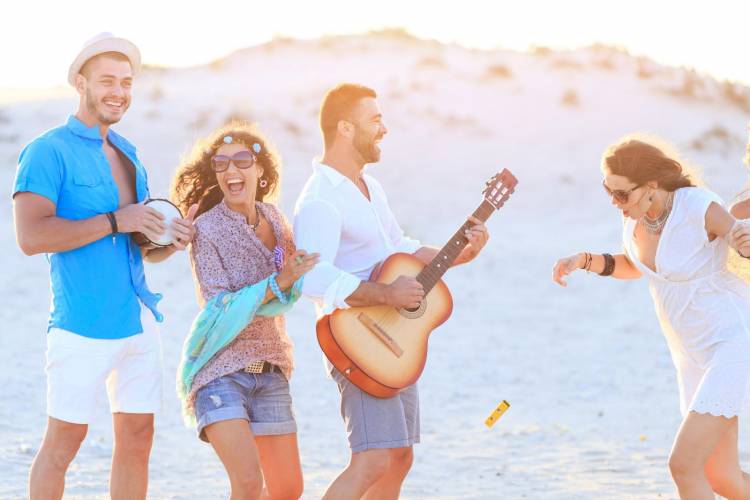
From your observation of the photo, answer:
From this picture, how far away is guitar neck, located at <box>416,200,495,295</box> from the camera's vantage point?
5363mm

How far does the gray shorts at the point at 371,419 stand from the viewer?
16.7 ft

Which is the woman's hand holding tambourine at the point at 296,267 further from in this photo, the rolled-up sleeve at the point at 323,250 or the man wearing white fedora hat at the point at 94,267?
the man wearing white fedora hat at the point at 94,267

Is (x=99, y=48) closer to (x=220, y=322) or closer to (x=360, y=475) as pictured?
Answer: (x=220, y=322)

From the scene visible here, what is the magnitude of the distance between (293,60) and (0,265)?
1530cm

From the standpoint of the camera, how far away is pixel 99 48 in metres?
5.14

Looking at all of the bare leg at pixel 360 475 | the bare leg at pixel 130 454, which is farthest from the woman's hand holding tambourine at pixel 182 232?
the bare leg at pixel 360 475

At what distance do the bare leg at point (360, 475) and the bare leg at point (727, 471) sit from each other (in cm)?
145

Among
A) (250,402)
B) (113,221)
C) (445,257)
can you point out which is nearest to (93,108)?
(113,221)

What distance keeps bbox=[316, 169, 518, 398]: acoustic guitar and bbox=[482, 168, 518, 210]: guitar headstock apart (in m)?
0.28

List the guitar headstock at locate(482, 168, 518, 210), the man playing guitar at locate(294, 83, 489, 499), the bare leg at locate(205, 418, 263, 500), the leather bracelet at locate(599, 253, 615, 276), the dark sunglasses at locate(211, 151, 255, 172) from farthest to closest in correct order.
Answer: the leather bracelet at locate(599, 253, 615, 276)
the guitar headstock at locate(482, 168, 518, 210)
the dark sunglasses at locate(211, 151, 255, 172)
the man playing guitar at locate(294, 83, 489, 499)
the bare leg at locate(205, 418, 263, 500)

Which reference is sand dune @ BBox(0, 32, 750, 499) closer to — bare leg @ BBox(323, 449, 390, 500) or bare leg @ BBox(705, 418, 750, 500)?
bare leg @ BBox(705, 418, 750, 500)

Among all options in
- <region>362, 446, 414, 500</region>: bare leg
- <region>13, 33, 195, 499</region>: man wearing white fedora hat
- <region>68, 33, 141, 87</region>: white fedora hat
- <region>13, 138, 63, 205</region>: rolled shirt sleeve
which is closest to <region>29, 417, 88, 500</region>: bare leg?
<region>13, 33, 195, 499</region>: man wearing white fedora hat

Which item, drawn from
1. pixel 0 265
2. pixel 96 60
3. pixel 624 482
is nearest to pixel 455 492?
pixel 624 482

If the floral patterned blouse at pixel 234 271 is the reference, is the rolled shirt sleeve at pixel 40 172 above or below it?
above
